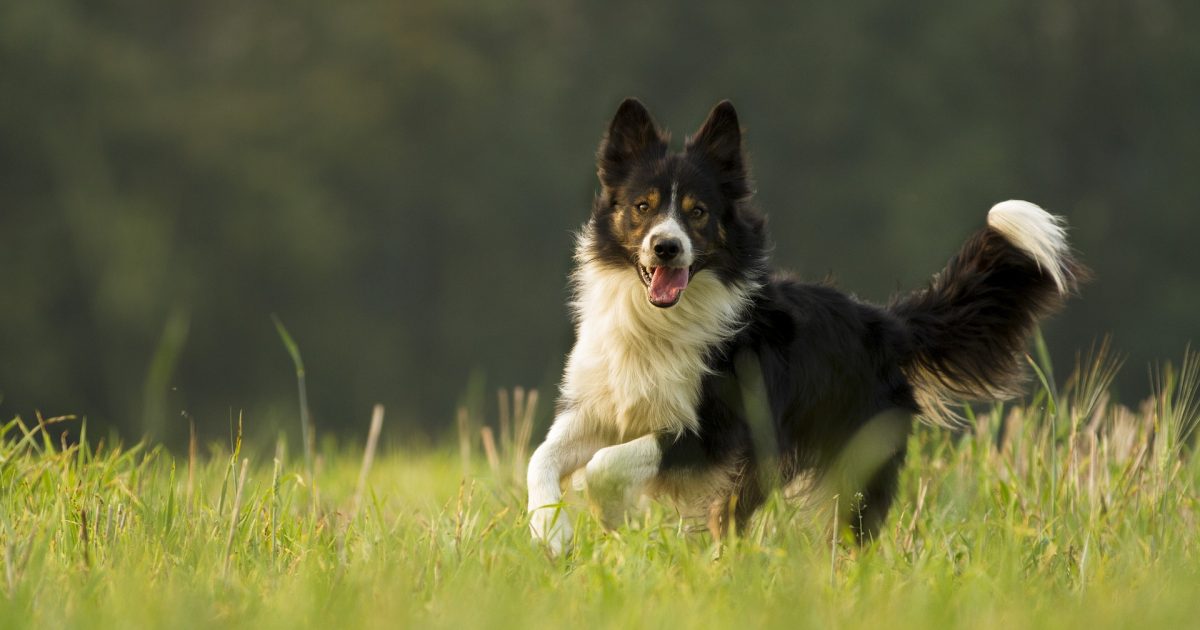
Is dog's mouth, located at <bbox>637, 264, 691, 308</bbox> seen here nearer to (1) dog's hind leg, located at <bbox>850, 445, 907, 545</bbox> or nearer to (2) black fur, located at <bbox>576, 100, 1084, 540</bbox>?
(2) black fur, located at <bbox>576, 100, 1084, 540</bbox>

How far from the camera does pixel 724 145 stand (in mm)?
5484

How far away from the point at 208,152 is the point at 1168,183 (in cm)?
1695

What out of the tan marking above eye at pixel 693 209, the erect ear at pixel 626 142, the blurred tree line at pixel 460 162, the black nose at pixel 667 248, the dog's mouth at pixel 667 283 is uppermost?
the erect ear at pixel 626 142

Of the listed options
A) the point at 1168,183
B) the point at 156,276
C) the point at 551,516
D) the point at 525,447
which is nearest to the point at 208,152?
the point at 156,276

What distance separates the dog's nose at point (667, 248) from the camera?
5051mm

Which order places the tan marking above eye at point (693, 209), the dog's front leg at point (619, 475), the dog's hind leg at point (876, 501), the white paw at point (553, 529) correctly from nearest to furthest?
the white paw at point (553, 529)
the dog's front leg at point (619, 475)
the tan marking above eye at point (693, 209)
the dog's hind leg at point (876, 501)

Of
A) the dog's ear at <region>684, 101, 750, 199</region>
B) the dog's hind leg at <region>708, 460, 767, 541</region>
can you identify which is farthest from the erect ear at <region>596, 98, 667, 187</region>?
the dog's hind leg at <region>708, 460, 767, 541</region>

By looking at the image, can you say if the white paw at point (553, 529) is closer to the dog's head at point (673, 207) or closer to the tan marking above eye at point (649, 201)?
the dog's head at point (673, 207)

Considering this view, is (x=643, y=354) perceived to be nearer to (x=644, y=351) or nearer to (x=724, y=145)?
(x=644, y=351)

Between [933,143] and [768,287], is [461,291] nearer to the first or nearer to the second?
[933,143]

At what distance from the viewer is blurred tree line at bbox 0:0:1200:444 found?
2464 centimetres

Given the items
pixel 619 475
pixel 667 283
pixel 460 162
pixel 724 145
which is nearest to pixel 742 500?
pixel 619 475

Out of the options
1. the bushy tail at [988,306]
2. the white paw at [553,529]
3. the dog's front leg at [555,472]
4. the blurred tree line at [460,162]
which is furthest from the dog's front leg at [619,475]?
the blurred tree line at [460,162]

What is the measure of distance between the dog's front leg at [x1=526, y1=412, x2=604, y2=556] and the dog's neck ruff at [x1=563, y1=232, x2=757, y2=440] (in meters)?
0.07
